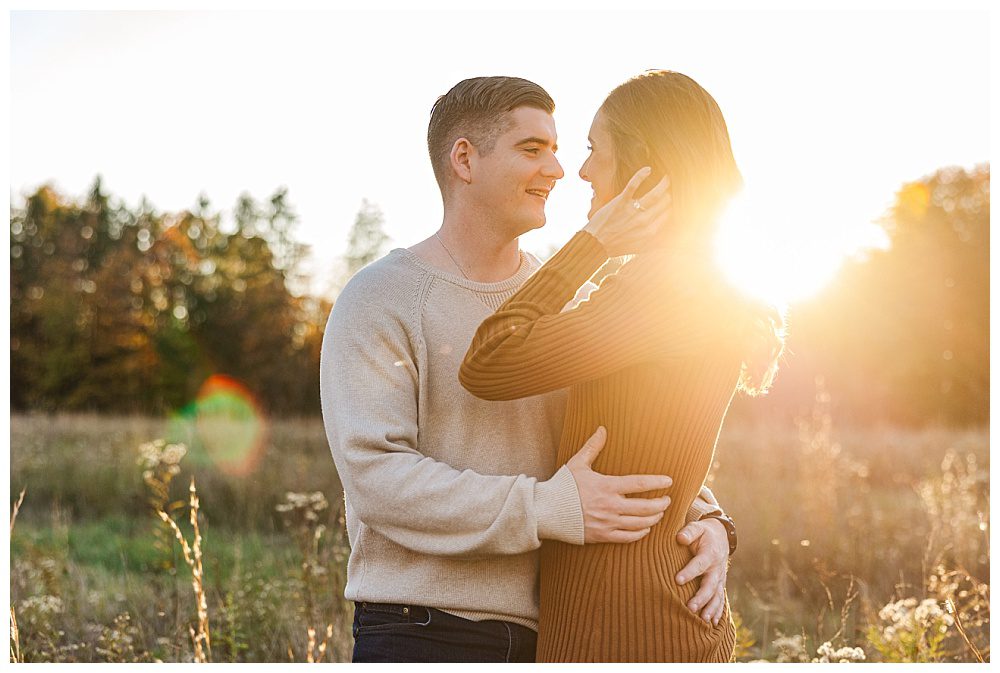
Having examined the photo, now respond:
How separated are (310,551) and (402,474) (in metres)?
3.81

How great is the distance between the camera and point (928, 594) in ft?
16.9

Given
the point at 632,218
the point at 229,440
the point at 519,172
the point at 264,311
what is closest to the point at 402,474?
the point at 632,218

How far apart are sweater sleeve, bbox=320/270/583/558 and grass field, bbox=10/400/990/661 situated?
1027mm

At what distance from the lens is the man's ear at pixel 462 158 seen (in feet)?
8.61

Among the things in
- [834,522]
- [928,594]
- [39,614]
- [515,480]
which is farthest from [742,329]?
[834,522]

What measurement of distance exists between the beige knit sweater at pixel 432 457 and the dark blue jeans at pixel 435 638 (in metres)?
0.03

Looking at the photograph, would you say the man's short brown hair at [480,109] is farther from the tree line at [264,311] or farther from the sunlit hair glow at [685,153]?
the tree line at [264,311]

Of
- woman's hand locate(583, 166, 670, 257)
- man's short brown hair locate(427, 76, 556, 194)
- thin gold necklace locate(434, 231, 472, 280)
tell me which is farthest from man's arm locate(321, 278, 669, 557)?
man's short brown hair locate(427, 76, 556, 194)

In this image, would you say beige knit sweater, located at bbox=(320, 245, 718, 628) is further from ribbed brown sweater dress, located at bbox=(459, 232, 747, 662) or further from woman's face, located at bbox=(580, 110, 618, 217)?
woman's face, located at bbox=(580, 110, 618, 217)

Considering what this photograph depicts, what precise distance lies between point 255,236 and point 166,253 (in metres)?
2.96

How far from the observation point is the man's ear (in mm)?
2623

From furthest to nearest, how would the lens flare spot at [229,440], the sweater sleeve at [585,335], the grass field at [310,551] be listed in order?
the lens flare spot at [229,440] → the grass field at [310,551] → the sweater sleeve at [585,335]

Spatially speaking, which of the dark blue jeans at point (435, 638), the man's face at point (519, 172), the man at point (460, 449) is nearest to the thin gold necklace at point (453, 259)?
the man at point (460, 449)

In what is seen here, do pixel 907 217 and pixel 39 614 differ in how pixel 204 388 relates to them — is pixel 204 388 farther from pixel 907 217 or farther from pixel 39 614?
pixel 39 614
